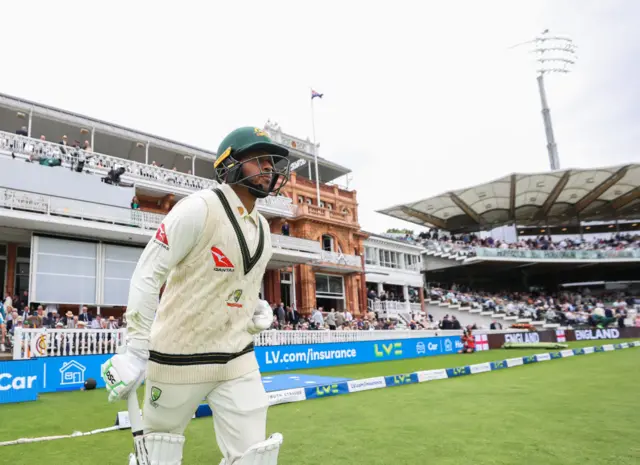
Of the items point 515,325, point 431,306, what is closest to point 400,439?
point 515,325

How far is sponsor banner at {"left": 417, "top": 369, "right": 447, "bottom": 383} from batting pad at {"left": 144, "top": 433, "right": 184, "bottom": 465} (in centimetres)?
853

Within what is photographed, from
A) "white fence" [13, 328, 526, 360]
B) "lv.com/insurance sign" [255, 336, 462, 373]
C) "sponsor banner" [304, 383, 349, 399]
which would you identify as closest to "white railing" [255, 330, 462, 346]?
"lv.com/insurance sign" [255, 336, 462, 373]

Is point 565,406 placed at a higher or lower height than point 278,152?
lower

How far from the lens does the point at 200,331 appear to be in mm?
2443

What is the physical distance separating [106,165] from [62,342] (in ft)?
34.2

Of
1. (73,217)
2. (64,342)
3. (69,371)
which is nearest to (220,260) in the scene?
(69,371)

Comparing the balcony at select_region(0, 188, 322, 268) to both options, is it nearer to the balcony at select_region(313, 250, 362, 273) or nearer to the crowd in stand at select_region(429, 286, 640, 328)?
the balcony at select_region(313, 250, 362, 273)

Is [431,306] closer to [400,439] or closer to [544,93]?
[544,93]

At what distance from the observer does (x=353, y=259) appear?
3127 cm

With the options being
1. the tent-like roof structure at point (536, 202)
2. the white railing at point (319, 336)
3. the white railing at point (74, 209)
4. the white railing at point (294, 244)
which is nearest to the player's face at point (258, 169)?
the white railing at point (319, 336)

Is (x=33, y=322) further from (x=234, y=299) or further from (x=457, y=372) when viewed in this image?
(x=234, y=299)

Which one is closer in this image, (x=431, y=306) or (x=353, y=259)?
(x=353, y=259)

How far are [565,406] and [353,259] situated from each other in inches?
996

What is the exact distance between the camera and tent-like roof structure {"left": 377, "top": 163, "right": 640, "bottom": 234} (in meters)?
42.6
